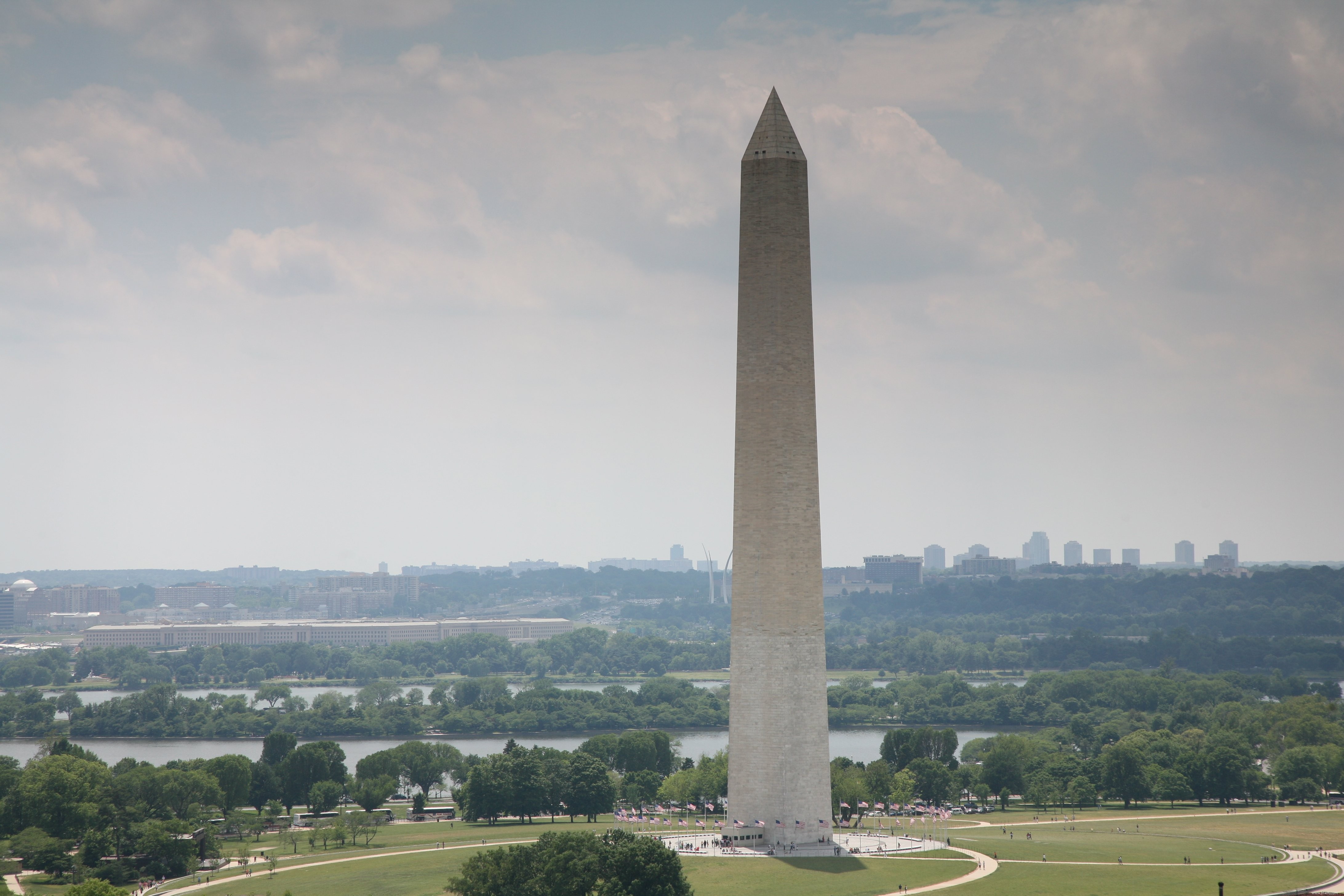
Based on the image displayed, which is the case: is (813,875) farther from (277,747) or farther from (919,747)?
(277,747)

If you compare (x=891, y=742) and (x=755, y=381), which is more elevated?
(x=755, y=381)

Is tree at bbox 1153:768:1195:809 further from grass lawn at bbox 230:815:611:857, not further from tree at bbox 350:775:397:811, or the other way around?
tree at bbox 350:775:397:811

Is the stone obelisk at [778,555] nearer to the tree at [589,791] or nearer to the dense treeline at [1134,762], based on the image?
the dense treeline at [1134,762]

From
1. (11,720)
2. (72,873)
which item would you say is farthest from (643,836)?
(11,720)

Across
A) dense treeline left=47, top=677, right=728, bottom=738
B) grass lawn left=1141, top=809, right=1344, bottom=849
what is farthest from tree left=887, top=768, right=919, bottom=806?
dense treeline left=47, top=677, right=728, bottom=738

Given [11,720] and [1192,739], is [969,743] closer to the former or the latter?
[1192,739]

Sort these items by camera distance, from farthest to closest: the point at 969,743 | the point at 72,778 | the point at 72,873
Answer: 1. the point at 969,743
2. the point at 72,778
3. the point at 72,873
